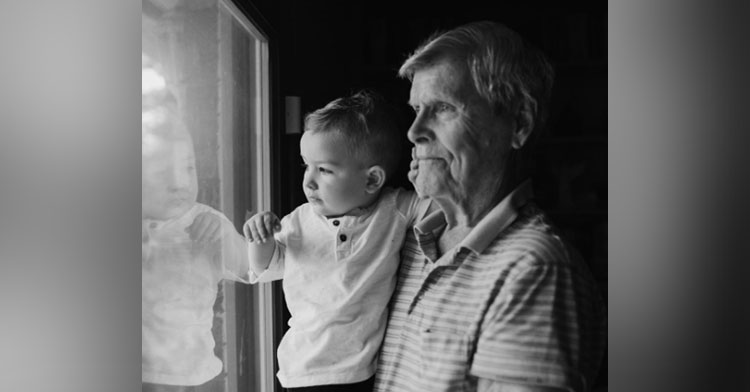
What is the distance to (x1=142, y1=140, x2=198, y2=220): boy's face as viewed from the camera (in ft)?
5.18

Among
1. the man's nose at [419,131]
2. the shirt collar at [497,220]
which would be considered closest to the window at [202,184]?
the man's nose at [419,131]

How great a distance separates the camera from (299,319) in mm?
1436

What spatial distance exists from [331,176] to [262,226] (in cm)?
17

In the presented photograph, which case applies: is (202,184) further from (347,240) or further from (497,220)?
(497,220)

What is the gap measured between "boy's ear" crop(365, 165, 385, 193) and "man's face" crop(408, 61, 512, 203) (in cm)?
5

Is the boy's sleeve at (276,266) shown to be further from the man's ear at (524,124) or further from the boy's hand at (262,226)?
the man's ear at (524,124)

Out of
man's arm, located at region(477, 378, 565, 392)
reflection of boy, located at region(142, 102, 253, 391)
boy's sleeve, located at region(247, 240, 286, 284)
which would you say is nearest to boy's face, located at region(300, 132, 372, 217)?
boy's sleeve, located at region(247, 240, 286, 284)

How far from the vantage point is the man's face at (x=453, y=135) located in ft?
4.39

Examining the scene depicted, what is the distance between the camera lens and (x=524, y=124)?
133 centimetres

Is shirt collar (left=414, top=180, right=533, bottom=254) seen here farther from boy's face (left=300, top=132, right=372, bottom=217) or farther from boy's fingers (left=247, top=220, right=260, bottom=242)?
boy's fingers (left=247, top=220, right=260, bottom=242)

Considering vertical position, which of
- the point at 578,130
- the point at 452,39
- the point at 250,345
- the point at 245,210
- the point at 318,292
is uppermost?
the point at 452,39
